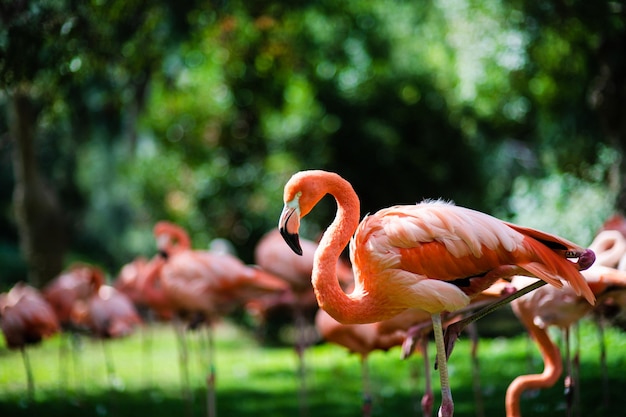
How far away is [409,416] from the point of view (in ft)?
18.7

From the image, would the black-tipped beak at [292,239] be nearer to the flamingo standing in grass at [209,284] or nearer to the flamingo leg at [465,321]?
the flamingo leg at [465,321]

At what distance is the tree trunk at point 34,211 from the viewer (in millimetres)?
9894

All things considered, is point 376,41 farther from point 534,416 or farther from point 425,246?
point 425,246

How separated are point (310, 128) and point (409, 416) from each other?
23.1 ft

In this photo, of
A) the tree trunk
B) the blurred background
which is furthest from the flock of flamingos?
the tree trunk

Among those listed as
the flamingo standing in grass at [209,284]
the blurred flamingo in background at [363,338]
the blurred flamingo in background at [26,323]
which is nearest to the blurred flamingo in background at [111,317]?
the blurred flamingo in background at [26,323]

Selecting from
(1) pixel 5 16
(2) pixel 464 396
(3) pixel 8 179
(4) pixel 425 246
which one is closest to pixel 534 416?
(2) pixel 464 396

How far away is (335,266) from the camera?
3486 millimetres

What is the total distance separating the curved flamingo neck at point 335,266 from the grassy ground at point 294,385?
88.1 inches

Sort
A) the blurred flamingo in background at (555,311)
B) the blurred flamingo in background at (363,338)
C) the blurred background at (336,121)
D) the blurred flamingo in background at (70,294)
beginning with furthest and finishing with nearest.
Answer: the blurred background at (336,121)
the blurred flamingo in background at (70,294)
the blurred flamingo in background at (363,338)
the blurred flamingo in background at (555,311)

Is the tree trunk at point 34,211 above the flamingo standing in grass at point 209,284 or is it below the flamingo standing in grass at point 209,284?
above

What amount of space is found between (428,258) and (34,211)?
821 cm

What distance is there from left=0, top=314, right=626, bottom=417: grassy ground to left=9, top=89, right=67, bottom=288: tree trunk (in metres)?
1.39

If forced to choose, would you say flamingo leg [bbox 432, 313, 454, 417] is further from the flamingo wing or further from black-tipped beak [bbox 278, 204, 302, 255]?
black-tipped beak [bbox 278, 204, 302, 255]
